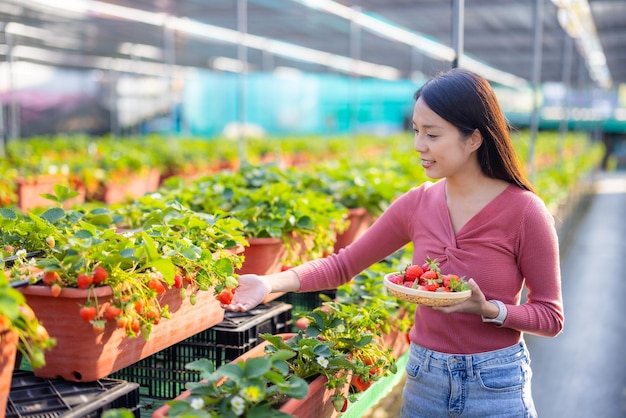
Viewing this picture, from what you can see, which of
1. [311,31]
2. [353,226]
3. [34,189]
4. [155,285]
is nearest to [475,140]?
[155,285]

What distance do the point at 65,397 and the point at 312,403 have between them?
22.0 inches

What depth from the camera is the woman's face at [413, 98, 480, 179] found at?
164 cm

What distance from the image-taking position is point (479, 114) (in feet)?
5.36

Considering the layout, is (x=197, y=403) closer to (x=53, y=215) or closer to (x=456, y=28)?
(x=53, y=215)

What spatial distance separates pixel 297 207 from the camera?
2.62m

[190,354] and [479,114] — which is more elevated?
[479,114]

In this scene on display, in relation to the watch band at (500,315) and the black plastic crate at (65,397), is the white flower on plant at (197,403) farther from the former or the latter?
the watch band at (500,315)

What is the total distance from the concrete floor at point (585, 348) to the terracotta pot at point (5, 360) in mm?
2443

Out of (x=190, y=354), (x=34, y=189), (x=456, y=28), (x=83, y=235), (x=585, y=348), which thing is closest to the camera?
(x=83, y=235)

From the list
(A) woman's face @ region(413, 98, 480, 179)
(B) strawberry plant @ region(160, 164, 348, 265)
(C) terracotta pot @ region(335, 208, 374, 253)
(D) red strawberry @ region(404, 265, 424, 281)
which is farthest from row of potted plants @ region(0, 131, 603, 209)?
(D) red strawberry @ region(404, 265, 424, 281)

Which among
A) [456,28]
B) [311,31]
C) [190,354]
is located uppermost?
[311,31]

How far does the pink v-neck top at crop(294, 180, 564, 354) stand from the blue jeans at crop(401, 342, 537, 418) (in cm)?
3

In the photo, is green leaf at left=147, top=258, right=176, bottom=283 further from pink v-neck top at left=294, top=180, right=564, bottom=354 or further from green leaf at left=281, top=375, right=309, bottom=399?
pink v-neck top at left=294, top=180, right=564, bottom=354

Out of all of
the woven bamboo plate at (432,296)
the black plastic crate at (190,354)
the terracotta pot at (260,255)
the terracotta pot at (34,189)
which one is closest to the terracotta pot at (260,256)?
the terracotta pot at (260,255)
